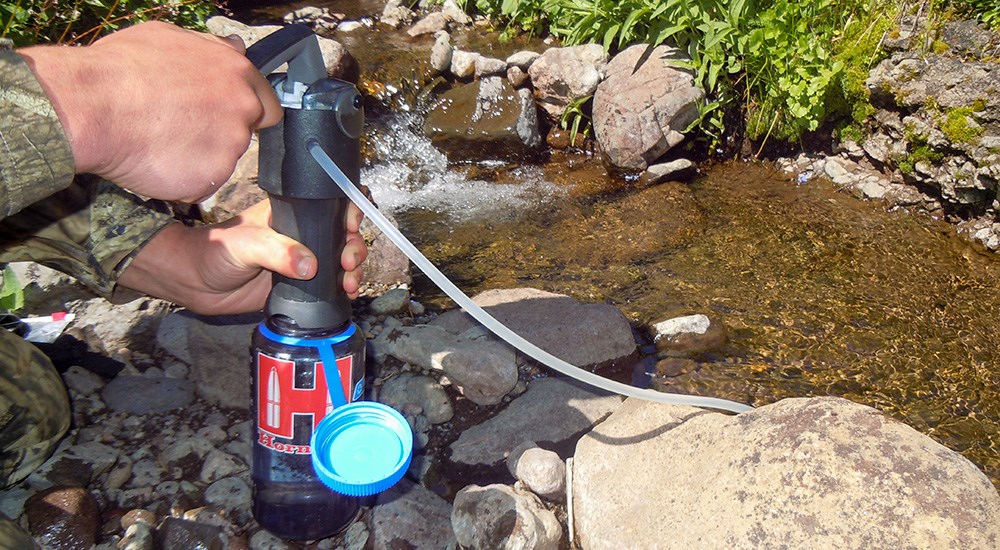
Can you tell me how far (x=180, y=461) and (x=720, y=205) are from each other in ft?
11.9

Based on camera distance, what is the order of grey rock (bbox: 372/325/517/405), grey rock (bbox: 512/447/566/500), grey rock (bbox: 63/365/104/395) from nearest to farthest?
grey rock (bbox: 512/447/566/500)
grey rock (bbox: 63/365/104/395)
grey rock (bbox: 372/325/517/405)

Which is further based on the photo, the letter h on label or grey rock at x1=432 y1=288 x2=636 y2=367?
grey rock at x1=432 y1=288 x2=636 y2=367

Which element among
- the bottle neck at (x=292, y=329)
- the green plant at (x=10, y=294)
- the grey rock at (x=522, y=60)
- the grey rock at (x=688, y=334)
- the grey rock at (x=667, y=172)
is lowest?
the grey rock at (x=667, y=172)

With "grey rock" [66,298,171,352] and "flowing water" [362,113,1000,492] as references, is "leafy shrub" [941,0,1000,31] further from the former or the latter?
"grey rock" [66,298,171,352]

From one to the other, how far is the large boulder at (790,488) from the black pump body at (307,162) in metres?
0.90

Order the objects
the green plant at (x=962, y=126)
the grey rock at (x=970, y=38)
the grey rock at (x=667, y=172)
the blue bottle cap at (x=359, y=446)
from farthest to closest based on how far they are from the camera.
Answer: the grey rock at (x=667, y=172)
the grey rock at (x=970, y=38)
the green plant at (x=962, y=126)
the blue bottle cap at (x=359, y=446)

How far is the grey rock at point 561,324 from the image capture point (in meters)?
3.12

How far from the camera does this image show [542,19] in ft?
22.7

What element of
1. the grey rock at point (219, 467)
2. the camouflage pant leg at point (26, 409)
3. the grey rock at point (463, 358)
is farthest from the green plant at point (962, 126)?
the camouflage pant leg at point (26, 409)

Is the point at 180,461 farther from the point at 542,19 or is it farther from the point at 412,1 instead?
the point at 412,1

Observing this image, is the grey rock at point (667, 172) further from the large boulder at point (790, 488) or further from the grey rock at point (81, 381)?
the grey rock at point (81, 381)

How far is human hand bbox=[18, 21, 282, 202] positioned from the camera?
1551 mm

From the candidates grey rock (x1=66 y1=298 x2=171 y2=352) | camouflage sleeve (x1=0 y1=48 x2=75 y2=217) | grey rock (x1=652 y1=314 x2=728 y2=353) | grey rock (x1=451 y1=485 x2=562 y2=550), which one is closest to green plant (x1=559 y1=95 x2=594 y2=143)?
grey rock (x1=652 y1=314 x2=728 y2=353)

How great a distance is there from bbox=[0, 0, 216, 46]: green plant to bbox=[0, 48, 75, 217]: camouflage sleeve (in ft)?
8.06
